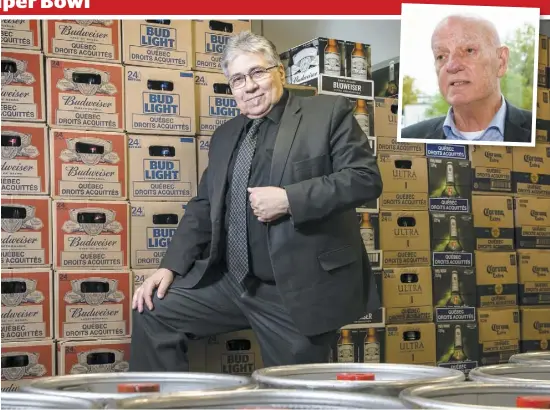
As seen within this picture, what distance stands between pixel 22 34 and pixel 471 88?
2208 mm

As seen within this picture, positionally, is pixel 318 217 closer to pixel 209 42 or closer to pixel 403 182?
pixel 209 42

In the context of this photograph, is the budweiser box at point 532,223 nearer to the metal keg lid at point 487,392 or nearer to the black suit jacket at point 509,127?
the black suit jacket at point 509,127

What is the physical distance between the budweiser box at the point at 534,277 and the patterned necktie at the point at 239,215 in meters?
2.04

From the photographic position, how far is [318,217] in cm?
226

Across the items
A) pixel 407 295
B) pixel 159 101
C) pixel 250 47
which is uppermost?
pixel 250 47

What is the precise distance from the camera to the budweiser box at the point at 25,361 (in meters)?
2.53

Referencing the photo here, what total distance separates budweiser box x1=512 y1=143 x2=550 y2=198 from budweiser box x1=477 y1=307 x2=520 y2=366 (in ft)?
1.94

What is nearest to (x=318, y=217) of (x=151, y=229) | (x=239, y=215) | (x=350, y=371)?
(x=239, y=215)

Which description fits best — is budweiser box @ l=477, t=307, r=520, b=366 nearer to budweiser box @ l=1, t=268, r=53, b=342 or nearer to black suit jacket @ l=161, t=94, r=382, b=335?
black suit jacket @ l=161, t=94, r=382, b=335

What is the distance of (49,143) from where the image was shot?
2660 mm

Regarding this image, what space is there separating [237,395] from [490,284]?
3.11m

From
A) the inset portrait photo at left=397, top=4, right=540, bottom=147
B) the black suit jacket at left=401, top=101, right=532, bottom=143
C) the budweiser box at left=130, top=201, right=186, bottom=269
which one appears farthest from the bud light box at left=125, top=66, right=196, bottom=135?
the black suit jacket at left=401, top=101, right=532, bottom=143


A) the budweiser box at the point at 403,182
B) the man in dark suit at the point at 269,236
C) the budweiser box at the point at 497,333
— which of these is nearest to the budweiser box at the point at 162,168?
the man in dark suit at the point at 269,236

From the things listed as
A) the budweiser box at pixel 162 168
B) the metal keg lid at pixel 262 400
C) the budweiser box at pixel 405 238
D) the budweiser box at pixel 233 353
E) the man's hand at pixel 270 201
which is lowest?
the budweiser box at pixel 233 353
